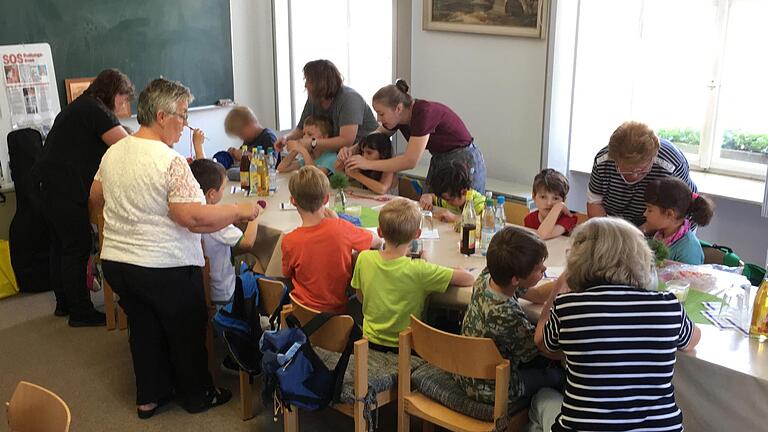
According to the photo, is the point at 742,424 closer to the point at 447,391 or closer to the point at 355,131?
the point at 447,391

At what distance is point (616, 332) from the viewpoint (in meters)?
2.19

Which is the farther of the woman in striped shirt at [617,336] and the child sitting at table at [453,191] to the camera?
the child sitting at table at [453,191]

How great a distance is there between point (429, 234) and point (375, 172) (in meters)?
1.02

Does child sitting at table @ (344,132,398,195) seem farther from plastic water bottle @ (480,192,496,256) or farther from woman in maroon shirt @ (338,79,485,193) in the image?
plastic water bottle @ (480,192,496,256)

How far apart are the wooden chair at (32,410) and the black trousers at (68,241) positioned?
8.24 ft

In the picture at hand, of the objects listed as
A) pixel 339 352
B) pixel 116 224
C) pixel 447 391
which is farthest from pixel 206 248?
pixel 447 391

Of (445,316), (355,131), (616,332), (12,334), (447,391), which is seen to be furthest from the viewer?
(355,131)

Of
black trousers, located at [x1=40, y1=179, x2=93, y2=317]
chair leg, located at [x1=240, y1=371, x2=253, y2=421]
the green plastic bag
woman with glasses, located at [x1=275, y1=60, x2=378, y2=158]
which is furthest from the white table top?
the green plastic bag

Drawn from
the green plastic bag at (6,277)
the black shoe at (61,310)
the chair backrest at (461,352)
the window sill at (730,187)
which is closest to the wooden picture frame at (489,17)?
the window sill at (730,187)

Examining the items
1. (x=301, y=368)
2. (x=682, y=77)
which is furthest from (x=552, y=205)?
(x=682, y=77)

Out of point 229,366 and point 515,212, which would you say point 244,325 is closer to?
point 229,366

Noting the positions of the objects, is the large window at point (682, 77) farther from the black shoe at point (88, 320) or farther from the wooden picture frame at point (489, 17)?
the black shoe at point (88, 320)

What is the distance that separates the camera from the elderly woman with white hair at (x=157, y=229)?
304cm

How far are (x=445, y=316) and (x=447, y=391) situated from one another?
2.13 feet
